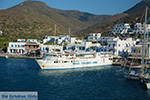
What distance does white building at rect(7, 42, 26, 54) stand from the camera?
268ft

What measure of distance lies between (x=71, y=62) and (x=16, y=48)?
38690 mm

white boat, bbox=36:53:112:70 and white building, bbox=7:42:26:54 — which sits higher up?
white building, bbox=7:42:26:54

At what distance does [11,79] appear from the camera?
3834 cm

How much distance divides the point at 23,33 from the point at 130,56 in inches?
3492

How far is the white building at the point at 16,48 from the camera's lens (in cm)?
8162

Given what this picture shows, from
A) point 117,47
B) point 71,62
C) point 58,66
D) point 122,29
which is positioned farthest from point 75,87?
point 122,29

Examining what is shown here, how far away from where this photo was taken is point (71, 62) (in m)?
52.5

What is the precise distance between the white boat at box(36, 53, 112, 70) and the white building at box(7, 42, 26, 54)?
1413 inches

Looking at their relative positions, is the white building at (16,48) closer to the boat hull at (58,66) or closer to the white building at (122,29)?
the boat hull at (58,66)

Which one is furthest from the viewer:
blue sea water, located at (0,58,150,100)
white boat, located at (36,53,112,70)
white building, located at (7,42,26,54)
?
white building, located at (7,42,26,54)

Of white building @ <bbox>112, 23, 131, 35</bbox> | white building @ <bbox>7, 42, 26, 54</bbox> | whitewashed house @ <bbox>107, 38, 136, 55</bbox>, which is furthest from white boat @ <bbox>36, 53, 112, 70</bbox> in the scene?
white building @ <bbox>112, 23, 131, 35</bbox>

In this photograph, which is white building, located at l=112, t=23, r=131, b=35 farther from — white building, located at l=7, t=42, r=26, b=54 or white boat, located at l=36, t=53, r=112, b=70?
white building, located at l=7, t=42, r=26, b=54

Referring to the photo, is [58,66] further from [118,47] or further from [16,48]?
[16,48]

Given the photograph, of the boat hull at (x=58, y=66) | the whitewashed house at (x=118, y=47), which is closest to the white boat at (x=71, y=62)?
the boat hull at (x=58, y=66)
